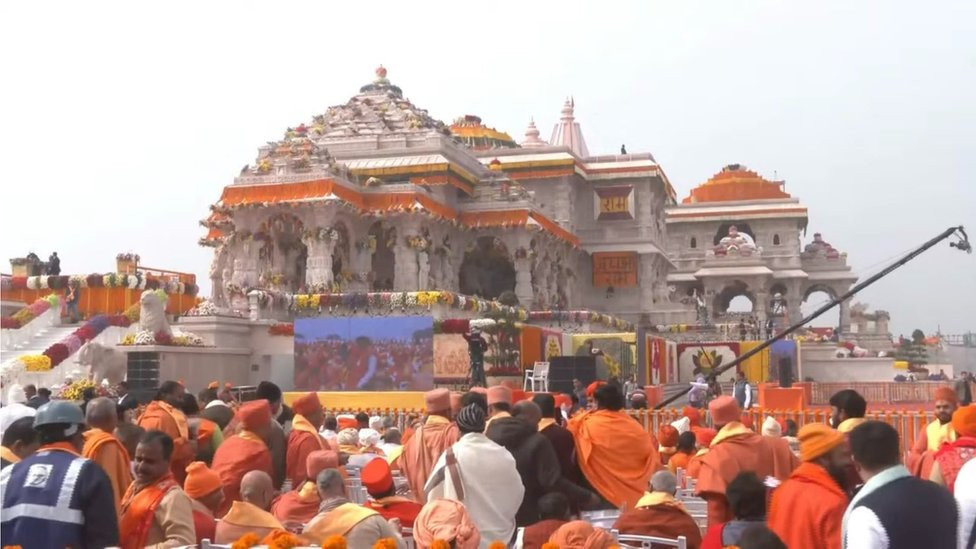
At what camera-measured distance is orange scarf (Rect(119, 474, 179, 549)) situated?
5527 mm

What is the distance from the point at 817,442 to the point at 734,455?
167 centimetres

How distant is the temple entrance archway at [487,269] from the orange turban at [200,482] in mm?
34082

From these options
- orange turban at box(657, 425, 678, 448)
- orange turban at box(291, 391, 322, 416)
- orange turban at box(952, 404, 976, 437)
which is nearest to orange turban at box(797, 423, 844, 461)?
orange turban at box(952, 404, 976, 437)

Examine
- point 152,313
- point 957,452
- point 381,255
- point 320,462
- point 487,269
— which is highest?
point 381,255

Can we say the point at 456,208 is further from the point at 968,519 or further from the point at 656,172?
the point at 968,519

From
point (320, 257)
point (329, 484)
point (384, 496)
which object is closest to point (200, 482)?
point (329, 484)

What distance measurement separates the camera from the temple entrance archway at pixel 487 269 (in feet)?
136

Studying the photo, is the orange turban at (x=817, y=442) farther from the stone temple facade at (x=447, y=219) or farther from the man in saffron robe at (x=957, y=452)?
the stone temple facade at (x=447, y=219)

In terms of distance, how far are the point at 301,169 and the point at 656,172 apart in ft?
66.4

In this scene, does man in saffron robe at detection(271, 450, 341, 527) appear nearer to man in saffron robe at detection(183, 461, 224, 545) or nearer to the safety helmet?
man in saffron robe at detection(183, 461, 224, 545)

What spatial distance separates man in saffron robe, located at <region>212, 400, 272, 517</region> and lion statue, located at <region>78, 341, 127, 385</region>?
15.3 meters

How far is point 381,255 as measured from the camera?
129 feet

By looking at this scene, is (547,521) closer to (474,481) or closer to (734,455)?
(474,481)

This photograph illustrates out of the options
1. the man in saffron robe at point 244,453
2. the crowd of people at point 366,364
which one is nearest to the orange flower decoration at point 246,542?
the man in saffron robe at point 244,453
